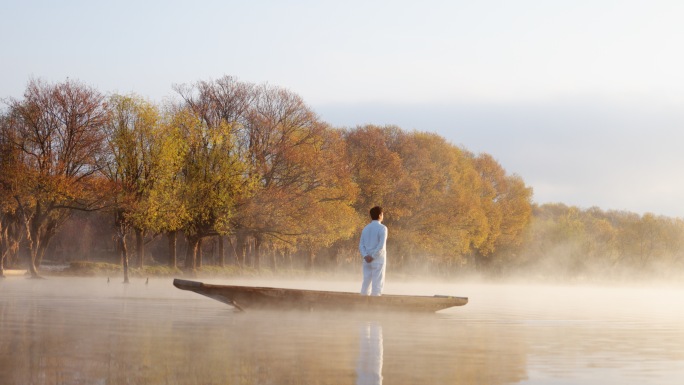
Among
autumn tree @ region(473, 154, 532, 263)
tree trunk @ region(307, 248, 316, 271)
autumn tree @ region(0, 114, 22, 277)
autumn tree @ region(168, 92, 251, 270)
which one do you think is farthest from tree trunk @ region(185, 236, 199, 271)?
autumn tree @ region(473, 154, 532, 263)

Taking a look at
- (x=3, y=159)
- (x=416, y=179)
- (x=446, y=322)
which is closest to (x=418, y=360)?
(x=446, y=322)

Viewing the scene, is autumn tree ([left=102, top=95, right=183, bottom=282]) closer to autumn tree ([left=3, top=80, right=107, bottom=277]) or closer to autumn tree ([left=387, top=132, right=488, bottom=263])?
autumn tree ([left=3, top=80, right=107, bottom=277])

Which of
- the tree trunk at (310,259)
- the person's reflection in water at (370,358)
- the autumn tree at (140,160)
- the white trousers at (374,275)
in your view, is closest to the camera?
the person's reflection in water at (370,358)

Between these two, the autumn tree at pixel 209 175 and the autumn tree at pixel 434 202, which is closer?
the autumn tree at pixel 209 175

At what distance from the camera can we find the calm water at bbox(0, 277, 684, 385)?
10945 millimetres

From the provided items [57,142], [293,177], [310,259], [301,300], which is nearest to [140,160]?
[57,142]

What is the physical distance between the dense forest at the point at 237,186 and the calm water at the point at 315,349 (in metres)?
29.0

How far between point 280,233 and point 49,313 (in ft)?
144

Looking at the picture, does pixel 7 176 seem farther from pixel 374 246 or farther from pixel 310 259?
pixel 374 246

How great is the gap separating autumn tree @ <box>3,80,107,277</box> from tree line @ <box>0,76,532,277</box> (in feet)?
0.29

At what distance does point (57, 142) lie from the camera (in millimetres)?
56594

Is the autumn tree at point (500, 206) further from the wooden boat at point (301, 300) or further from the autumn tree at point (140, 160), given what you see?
the wooden boat at point (301, 300)

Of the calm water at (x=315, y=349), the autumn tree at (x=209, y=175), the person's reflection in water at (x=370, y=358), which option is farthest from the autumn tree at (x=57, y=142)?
the person's reflection in water at (x=370, y=358)

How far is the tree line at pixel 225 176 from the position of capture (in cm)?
5584
